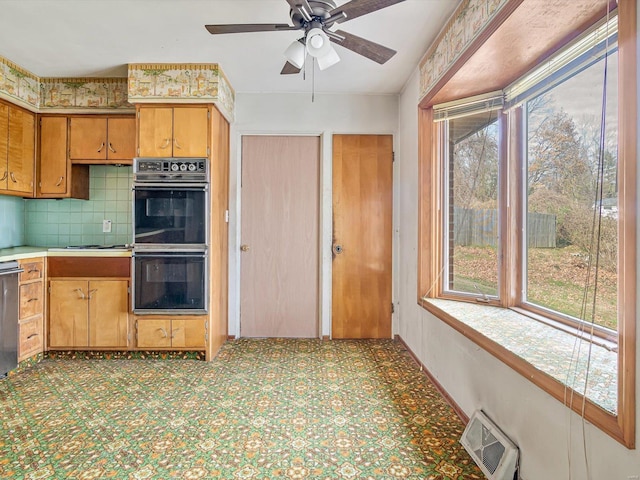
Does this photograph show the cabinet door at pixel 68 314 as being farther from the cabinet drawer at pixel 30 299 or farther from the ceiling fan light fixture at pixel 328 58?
the ceiling fan light fixture at pixel 328 58

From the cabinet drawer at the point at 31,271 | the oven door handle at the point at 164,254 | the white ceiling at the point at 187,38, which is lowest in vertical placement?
the cabinet drawer at the point at 31,271

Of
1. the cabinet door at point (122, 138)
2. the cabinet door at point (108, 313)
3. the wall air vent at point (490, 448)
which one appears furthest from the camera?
the cabinet door at point (122, 138)

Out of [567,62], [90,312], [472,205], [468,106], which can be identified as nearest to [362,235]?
[472,205]

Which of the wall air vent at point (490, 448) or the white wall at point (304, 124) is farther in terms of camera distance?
the white wall at point (304, 124)

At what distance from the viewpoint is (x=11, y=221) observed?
130 inches

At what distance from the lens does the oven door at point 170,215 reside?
292 cm

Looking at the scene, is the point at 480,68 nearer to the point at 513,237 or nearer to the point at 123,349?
the point at 513,237

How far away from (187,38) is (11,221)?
252cm

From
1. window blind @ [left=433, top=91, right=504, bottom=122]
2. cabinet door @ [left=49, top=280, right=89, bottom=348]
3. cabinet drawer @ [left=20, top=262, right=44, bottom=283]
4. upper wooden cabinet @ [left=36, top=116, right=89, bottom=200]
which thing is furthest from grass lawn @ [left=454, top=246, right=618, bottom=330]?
upper wooden cabinet @ [left=36, top=116, right=89, bottom=200]

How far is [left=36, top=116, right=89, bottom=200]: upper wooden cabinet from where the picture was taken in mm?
3188

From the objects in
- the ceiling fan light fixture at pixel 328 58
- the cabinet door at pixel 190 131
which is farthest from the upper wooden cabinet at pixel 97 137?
the ceiling fan light fixture at pixel 328 58

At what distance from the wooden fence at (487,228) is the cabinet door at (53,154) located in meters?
3.50

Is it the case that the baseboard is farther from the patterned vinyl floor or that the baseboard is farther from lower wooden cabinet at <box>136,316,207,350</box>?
lower wooden cabinet at <box>136,316,207,350</box>

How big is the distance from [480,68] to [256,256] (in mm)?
2514
